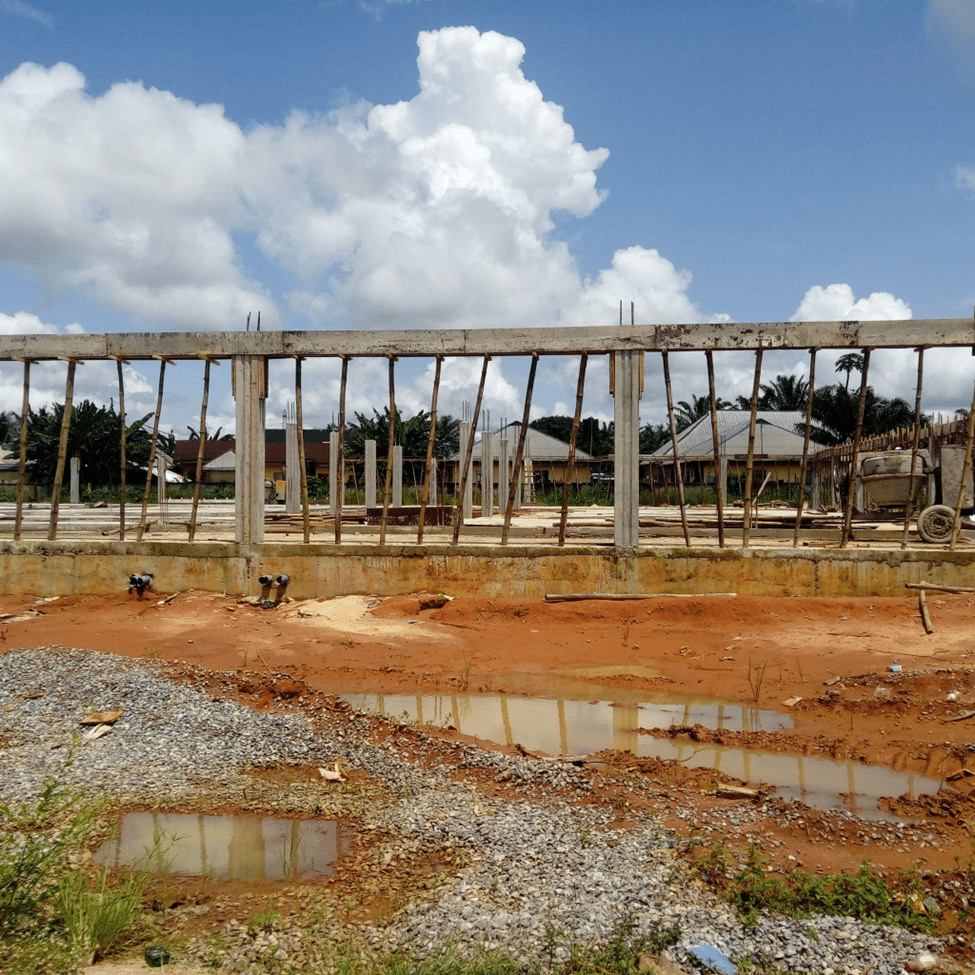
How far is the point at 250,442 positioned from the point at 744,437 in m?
32.2

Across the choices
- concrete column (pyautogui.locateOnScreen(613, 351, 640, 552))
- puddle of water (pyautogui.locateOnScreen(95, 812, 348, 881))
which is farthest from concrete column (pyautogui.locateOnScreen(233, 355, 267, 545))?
puddle of water (pyautogui.locateOnScreen(95, 812, 348, 881))

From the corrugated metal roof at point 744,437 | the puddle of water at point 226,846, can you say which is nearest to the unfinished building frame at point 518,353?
the puddle of water at point 226,846

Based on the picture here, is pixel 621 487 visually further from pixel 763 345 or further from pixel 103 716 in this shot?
pixel 103 716

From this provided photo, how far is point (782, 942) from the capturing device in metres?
3.33

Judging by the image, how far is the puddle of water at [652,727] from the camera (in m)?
5.05

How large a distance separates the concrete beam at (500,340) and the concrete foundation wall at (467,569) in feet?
8.06

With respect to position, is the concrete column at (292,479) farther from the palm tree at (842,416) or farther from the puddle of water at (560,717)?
the palm tree at (842,416)

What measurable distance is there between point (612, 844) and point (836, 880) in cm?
104

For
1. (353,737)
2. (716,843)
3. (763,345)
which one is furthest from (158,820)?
(763,345)

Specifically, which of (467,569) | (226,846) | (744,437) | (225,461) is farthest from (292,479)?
(225,461)

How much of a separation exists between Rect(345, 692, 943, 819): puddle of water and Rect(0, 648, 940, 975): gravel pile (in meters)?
0.65

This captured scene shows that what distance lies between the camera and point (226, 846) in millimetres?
4301

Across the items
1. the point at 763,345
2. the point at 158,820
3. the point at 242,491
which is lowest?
the point at 158,820

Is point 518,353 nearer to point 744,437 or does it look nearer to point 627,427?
point 627,427
